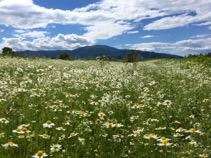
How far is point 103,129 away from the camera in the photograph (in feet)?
29.3

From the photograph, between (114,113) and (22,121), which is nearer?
(22,121)

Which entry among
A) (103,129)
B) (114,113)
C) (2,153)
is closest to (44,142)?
(2,153)

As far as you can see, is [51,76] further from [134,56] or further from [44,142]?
[134,56]

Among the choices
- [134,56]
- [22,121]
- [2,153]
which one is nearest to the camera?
[2,153]

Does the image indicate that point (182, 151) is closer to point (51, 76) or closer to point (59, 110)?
point (59, 110)

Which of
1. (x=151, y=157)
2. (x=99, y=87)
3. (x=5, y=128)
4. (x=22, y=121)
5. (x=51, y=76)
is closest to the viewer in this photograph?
(x=151, y=157)

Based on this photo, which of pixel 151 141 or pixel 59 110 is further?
pixel 59 110

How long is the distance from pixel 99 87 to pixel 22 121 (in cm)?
494

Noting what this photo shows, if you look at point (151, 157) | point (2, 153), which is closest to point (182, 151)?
point (151, 157)

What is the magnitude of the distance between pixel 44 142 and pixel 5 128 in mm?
1180

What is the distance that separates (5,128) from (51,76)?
7464mm

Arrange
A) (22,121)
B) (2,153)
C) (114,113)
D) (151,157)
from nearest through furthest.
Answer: (2,153), (151,157), (22,121), (114,113)

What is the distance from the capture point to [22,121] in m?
9.34

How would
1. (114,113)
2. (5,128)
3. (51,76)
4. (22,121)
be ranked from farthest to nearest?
(51,76), (114,113), (22,121), (5,128)
